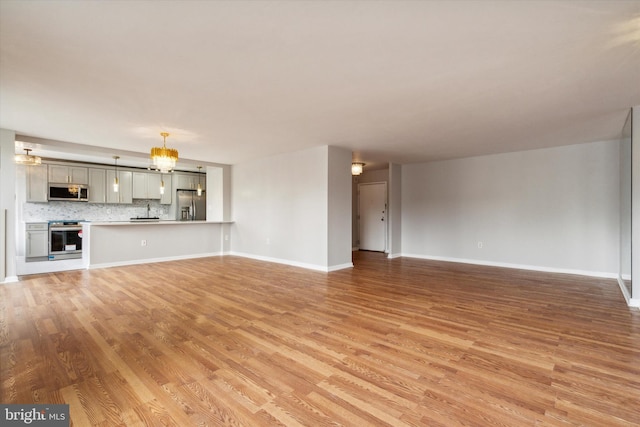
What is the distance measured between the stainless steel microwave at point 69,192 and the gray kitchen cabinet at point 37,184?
13cm

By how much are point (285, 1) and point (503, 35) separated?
1.52m

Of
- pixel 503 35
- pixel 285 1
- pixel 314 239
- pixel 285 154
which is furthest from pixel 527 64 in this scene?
pixel 285 154

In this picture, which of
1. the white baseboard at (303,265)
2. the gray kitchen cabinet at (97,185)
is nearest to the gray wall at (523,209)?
the white baseboard at (303,265)

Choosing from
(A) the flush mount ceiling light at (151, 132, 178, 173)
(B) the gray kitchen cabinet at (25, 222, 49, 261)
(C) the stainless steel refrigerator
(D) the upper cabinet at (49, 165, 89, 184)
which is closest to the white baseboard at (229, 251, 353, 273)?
(A) the flush mount ceiling light at (151, 132, 178, 173)

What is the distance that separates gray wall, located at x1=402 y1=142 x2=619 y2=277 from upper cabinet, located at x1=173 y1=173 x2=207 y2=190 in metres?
6.45

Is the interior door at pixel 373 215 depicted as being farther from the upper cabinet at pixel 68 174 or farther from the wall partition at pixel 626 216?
the upper cabinet at pixel 68 174

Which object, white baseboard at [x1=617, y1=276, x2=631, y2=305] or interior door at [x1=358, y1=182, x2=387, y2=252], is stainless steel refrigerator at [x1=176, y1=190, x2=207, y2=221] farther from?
white baseboard at [x1=617, y1=276, x2=631, y2=305]

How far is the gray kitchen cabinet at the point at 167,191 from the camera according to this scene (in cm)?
890

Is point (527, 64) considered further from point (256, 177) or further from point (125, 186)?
point (125, 186)

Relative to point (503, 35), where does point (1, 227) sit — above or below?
below

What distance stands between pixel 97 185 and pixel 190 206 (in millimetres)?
2387

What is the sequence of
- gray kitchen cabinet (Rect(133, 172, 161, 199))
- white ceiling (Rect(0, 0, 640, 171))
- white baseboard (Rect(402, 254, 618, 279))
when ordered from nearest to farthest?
white ceiling (Rect(0, 0, 640, 171))
white baseboard (Rect(402, 254, 618, 279))
gray kitchen cabinet (Rect(133, 172, 161, 199))

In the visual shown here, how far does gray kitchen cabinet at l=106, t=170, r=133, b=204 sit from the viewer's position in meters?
7.84

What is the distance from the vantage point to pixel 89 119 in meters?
3.93
